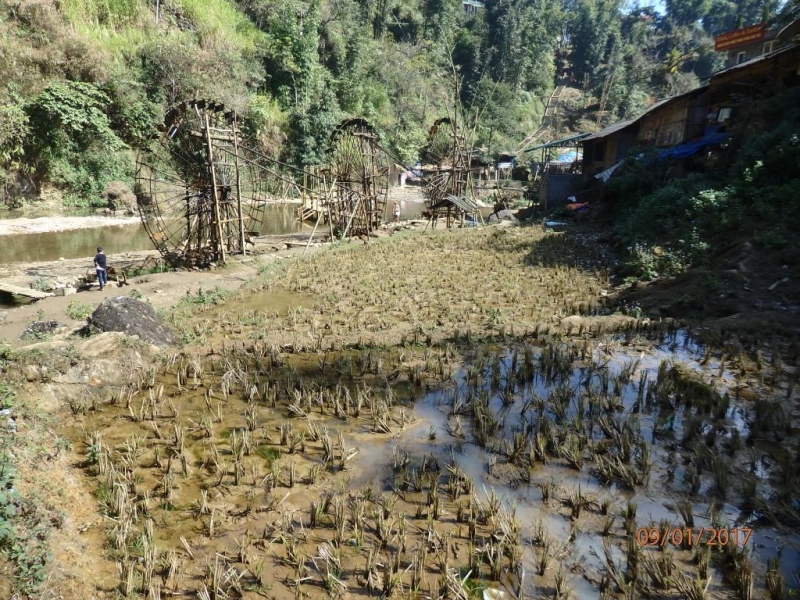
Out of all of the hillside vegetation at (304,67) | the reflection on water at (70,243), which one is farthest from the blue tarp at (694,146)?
the reflection on water at (70,243)

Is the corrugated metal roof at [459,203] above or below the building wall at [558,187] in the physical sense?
below

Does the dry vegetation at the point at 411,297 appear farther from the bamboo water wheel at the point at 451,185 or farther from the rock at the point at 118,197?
the rock at the point at 118,197

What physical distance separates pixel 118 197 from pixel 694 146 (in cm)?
3033

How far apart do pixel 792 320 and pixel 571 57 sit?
85.6m

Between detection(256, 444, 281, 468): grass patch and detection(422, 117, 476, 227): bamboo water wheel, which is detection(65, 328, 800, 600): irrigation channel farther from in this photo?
detection(422, 117, 476, 227): bamboo water wheel

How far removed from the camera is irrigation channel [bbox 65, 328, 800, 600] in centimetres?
358

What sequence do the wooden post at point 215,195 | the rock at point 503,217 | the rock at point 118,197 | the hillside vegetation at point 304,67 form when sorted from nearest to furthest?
the wooden post at point 215,195 < the hillside vegetation at point 304,67 < the rock at point 118,197 < the rock at point 503,217

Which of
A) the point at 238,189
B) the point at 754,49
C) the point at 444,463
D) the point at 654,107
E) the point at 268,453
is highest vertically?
the point at 754,49

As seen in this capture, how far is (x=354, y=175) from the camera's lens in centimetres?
2316

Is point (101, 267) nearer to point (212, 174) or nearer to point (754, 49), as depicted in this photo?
point (212, 174)

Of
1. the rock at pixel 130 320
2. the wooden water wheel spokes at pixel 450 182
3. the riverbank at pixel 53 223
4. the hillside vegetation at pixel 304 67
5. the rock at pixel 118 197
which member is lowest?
the rock at pixel 130 320

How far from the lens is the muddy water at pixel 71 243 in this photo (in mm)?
17734
